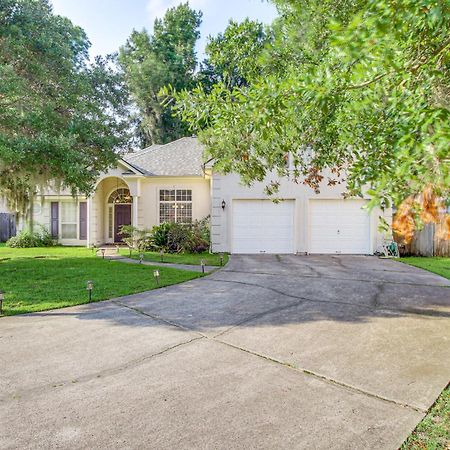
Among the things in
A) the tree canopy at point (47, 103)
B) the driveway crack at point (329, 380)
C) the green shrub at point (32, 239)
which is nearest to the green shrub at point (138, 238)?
the tree canopy at point (47, 103)

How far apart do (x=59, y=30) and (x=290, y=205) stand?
33.3 feet

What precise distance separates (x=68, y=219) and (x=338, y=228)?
13744mm

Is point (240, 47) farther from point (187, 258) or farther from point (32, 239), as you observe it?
point (32, 239)

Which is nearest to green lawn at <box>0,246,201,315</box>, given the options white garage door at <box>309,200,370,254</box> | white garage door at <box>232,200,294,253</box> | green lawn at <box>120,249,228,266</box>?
green lawn at <box>120,249,228,266</box>

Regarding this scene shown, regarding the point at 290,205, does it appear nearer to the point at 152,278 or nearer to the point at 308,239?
the point at 308,239

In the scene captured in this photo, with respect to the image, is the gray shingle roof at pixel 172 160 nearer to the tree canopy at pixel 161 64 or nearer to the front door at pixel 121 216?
the front door at pixel 121 216

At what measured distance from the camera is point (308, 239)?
14.4m

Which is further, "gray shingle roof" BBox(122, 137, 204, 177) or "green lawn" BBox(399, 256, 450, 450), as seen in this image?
"gray shingle roof" BBox(122, 137, 204, 177)

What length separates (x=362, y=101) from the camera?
3662 millimetres

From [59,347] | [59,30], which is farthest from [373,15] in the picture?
[59,30]

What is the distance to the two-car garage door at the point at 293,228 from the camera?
14383mm

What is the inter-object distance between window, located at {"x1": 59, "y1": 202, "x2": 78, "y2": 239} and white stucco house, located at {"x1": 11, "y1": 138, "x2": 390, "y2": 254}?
53mm

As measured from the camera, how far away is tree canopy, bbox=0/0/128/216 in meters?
8.06

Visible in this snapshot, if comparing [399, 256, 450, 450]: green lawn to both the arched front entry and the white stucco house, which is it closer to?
the white stucco house
